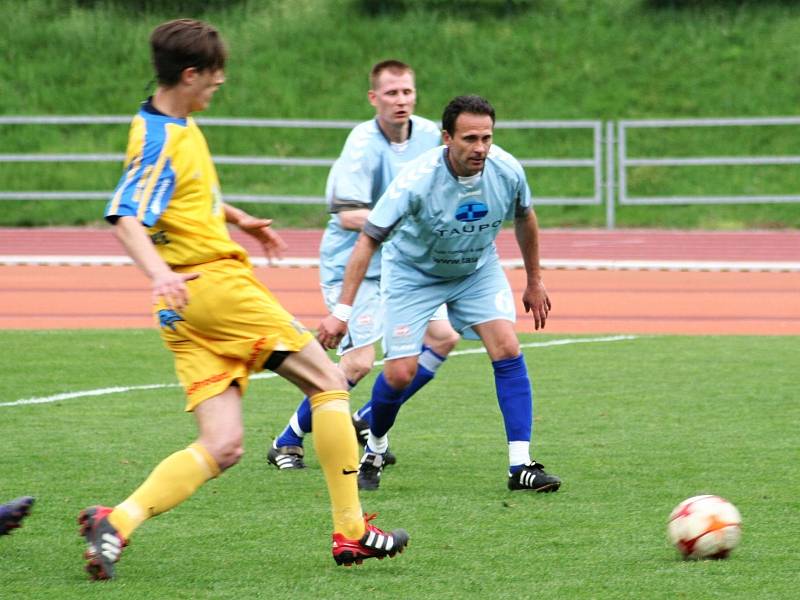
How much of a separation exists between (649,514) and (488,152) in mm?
1649

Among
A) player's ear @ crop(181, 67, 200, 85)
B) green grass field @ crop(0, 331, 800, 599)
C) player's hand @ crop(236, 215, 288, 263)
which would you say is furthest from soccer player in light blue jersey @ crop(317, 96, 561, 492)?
Answer: player's ear @ crop(181, 67, 200, 85)

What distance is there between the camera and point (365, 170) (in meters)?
7.33

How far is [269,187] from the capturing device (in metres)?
22.8

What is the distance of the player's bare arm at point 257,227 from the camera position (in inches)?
205

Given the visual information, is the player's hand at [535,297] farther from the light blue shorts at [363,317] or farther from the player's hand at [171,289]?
the player's hand at [171,289]

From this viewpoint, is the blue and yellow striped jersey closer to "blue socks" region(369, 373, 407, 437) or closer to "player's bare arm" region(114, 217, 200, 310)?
"player's bare arm" region(114, 217, 200, 310)

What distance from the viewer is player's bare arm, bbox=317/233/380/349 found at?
5.70 metres

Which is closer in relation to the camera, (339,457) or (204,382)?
Result: (204,382)

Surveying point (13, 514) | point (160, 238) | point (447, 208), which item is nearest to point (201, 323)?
point (160, 238)

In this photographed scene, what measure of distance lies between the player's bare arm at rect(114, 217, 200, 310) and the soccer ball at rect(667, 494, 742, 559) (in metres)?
1.89

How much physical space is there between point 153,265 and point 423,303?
7.62 ft

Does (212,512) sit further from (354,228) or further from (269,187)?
(269,187)

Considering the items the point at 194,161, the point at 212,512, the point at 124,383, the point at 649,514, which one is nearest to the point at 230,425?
the point at 194,161

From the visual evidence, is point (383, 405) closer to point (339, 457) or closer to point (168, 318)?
point (339, 457)
